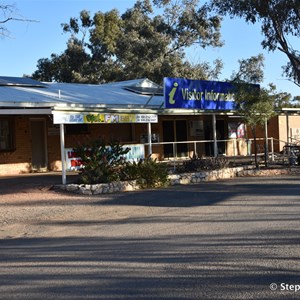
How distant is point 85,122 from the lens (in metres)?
15.5

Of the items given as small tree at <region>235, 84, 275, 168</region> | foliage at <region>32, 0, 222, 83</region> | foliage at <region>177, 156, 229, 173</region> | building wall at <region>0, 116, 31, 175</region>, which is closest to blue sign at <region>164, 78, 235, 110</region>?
small tree at <region>235, 84, 275, 168</region>

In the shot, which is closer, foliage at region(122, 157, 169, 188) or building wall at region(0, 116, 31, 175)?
foliage at region(122, 157, 169, 188)

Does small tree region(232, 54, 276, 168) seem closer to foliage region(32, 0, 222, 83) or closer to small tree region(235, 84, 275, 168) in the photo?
small tree region(235, 84, 275, 168)

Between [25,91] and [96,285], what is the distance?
14912mm

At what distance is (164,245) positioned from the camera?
7.61 metres

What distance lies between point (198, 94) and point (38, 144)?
7.02 metres

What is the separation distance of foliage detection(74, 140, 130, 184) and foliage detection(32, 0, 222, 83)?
22741 millimetres

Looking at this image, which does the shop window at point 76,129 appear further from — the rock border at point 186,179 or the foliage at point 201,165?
the rock border at point 186,179

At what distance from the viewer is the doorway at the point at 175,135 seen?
2492 cm

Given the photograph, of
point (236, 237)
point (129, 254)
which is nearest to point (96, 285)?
point (129, 254)

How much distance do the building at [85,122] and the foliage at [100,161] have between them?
0.77m

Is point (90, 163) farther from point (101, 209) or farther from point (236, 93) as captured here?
point (236, 93)

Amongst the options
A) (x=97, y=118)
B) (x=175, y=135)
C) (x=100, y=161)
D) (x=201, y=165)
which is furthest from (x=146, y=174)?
(x=175, y=135)

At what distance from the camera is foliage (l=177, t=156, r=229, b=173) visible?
719 inches
